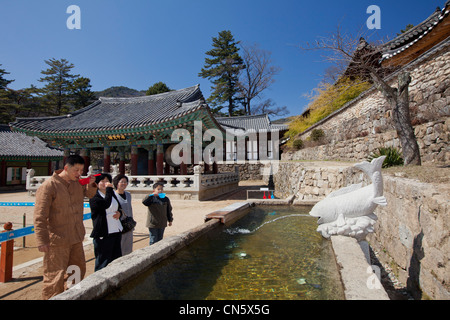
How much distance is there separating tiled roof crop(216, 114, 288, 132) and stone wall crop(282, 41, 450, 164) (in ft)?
29.3

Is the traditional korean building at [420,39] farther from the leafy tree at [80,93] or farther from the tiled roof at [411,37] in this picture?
the leafy tree at [80,93]

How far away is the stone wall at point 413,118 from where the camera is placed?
614cm

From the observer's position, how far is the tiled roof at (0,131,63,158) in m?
18.4

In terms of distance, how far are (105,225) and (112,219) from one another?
0.36 feet

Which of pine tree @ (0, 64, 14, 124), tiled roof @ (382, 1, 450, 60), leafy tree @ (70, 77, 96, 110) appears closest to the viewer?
tiled roof @ (382, 1, 450, 60)

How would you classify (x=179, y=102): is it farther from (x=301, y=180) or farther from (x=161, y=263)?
(x=161, y=263)

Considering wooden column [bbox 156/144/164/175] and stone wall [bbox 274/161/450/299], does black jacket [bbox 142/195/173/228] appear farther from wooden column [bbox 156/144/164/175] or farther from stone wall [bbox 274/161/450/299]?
wooden column [bbox 156/144/164/175]

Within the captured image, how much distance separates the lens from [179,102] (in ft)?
39.4

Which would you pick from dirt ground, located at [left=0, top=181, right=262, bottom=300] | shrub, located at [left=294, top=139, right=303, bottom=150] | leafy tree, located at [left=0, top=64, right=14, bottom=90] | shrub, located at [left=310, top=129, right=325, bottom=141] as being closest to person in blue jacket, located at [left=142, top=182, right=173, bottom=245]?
dirt ground, located at [left=0, top=181, right=262, bottom=300]

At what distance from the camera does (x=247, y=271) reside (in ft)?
9.25

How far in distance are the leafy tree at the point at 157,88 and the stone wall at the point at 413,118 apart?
24.4 m

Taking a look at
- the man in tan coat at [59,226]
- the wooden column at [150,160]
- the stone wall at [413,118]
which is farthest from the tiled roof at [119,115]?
the man in tan coat at [59,226]

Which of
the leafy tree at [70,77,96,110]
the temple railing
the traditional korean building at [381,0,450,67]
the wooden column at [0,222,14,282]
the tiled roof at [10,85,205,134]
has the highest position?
the leafy tree at [70,77,96,110]

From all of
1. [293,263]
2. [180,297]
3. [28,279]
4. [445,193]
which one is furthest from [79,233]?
[445,193]
